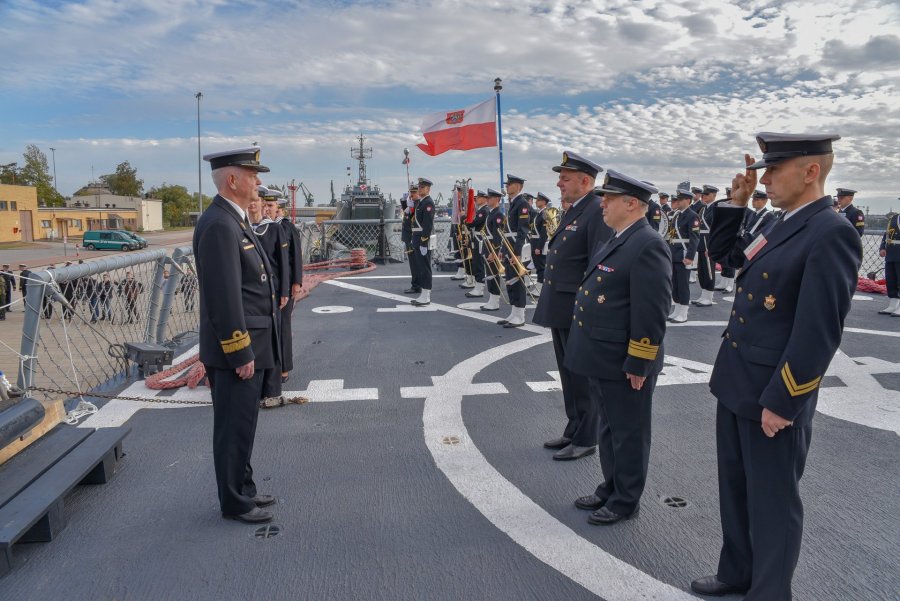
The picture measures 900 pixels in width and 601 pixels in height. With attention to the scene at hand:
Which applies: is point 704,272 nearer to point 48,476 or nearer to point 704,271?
point 704,271

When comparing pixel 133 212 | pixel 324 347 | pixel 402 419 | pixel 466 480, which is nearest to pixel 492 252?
pixel 324 347

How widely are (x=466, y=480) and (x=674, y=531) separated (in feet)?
3.91

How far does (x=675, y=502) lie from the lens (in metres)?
3.28

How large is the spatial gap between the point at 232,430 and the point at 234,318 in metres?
0.61

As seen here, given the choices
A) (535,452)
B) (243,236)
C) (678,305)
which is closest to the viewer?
(243,236)

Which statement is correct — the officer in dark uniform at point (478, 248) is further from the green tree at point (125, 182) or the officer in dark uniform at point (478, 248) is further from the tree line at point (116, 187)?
the green tree at point (125, 182)

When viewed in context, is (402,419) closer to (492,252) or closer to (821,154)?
(821,154)

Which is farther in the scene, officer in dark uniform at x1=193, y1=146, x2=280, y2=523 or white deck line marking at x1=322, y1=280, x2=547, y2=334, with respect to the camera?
white deck line marking at x1=322, y1=280, x2=547, y2=334

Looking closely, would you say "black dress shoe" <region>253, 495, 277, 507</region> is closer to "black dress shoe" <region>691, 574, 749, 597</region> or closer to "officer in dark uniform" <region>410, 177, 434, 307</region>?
"black dress shoe" <region>691, 574, 749, 597</region>

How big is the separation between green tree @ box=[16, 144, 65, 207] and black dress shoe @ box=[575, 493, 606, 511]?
83.2 metres

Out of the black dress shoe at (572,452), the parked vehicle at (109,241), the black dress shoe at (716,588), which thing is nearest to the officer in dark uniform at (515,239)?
the black dress shoe at (572,452)

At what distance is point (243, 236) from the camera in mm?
2951

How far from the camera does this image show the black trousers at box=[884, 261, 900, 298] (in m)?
9.38

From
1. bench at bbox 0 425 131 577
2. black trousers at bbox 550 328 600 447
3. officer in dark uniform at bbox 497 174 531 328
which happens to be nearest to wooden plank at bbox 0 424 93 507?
bench at bbox 0 425 131 577
